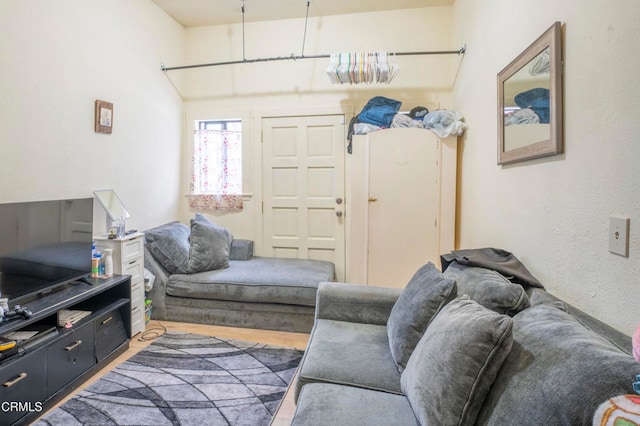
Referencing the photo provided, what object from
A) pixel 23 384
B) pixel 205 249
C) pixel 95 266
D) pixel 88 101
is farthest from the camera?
→ pixel 205 249

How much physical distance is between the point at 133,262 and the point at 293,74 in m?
2.46

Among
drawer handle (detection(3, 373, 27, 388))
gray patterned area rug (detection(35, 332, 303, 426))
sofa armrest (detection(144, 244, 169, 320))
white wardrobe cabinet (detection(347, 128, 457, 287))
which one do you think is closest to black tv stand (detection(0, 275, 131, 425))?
drawer handle (detection(3, 373, 27, 388))

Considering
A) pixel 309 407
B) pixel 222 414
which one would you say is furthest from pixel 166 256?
pixel 309 407

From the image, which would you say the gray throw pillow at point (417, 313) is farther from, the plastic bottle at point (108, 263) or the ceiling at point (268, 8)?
the ceiling at point (268, 8)

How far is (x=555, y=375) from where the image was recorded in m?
0.82

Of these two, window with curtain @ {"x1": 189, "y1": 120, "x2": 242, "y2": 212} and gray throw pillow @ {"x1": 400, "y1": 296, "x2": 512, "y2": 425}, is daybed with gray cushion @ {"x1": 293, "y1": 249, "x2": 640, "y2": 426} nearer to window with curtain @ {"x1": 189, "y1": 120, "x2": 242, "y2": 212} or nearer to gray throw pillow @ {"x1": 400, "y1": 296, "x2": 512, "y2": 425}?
gray throw pillow @ {"x1": 400, "y1": 296, "x2": 512, "y2": 425}

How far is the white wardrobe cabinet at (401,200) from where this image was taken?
2.96m

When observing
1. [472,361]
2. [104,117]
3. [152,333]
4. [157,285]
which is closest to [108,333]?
[152,333]

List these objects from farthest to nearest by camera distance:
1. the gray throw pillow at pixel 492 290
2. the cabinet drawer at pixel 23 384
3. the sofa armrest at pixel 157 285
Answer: the sofa armrest at pixel 157 285, the cabinet drawer at pixel 23 384, the gray throw pillow at pixel 492 290

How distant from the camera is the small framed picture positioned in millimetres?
2629

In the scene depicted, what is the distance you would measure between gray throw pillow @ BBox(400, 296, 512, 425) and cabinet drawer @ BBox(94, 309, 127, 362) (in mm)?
2036

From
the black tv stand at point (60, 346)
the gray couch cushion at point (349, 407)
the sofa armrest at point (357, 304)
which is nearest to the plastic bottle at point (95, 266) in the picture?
the black tv stand at point (60, 346)

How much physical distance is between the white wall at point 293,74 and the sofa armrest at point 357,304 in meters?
1.88

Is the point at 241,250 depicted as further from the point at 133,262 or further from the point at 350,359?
the point at 350,359
